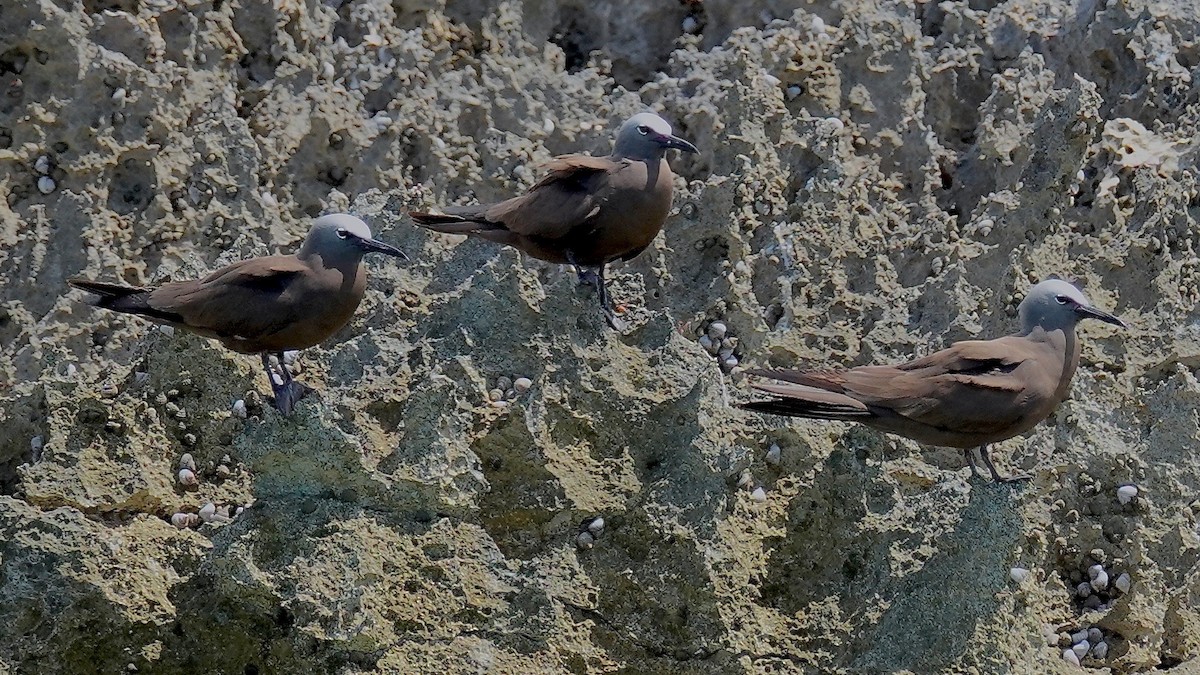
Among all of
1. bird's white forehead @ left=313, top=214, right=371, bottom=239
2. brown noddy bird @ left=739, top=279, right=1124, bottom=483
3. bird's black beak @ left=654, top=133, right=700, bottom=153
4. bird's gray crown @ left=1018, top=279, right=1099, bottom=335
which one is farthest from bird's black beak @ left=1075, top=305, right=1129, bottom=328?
bird's white forehead @ left=313, top=214, right=371, bottom=239

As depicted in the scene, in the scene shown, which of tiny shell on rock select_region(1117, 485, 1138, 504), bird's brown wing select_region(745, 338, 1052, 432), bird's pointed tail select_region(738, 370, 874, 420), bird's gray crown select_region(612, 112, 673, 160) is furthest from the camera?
bird's gray crown select_region(612, 112, 673, 160)

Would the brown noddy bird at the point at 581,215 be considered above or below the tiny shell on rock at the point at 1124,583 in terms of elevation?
above

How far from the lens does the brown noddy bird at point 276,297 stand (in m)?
5.82

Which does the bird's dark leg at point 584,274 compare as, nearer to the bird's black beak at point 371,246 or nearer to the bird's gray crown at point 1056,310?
the bird's black beak at point 371,246

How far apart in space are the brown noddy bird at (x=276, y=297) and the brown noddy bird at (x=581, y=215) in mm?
571

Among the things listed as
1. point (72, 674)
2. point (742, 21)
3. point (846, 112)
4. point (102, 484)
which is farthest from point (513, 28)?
point (72, 674)

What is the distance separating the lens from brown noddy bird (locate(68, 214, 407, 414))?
582 centimetres

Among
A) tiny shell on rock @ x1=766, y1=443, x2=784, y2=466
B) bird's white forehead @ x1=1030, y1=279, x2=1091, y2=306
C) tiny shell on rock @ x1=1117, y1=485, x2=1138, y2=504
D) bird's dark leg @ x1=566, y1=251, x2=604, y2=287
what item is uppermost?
bird's white forehead @ x1=1030, y1=279, x2=1091, y2=306

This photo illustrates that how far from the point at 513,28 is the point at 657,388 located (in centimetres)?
345

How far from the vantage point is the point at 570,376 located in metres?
5.82

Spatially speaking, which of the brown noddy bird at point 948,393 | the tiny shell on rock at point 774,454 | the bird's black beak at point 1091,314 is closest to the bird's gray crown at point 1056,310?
the bird's black beak at point 1091,314

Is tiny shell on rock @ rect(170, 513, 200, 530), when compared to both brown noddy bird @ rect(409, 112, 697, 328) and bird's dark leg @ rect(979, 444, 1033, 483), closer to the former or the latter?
brown noddy bird @ rect(409, 112, 697, 328)

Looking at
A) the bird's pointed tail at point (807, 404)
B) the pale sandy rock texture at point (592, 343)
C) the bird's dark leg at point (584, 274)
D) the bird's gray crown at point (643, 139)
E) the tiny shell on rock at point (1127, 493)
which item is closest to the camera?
the pale sandy rock texture at point (592, 343)

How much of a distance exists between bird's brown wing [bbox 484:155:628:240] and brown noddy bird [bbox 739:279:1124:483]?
124 centimetres
